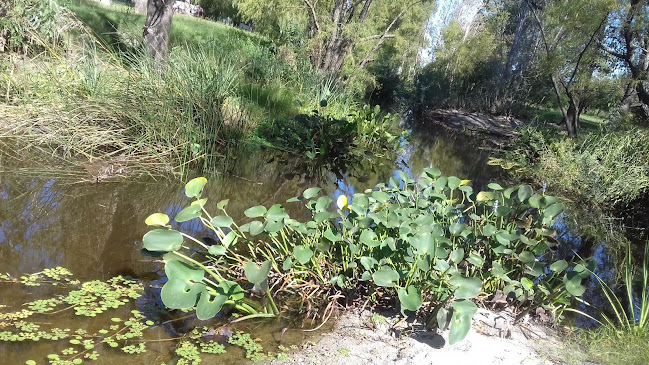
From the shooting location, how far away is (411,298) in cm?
218

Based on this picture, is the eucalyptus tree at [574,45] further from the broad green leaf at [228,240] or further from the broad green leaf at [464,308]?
the broad green leaf at [228,240]

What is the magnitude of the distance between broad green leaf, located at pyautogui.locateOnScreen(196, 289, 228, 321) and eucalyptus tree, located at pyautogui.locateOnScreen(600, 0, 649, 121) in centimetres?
951

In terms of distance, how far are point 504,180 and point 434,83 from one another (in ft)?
41.1

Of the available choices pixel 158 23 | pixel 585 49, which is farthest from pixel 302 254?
pixel 585 49

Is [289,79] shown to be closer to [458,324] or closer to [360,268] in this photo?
[360,268]

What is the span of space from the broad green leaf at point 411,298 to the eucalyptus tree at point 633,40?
29.0 feet

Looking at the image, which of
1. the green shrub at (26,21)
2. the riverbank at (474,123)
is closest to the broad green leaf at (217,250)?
the green shrub at (26,21)

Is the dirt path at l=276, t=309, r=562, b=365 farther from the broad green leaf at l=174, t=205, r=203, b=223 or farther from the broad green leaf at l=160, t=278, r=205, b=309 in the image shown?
the broad green leaf at l=174, t=205, r=203, b=223

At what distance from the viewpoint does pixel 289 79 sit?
9.23m

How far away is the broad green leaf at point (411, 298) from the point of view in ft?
7.00

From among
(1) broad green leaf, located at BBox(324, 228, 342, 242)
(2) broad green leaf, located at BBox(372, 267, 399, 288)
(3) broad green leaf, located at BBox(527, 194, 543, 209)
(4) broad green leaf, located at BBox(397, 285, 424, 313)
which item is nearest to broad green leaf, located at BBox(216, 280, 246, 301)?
(1) broad green leaf, located at BBox(324, 228, 342, 242)

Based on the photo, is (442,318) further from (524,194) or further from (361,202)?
(524,194)

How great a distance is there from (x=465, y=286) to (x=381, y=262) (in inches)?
18.0

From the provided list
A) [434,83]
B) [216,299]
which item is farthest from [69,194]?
[434,83]
